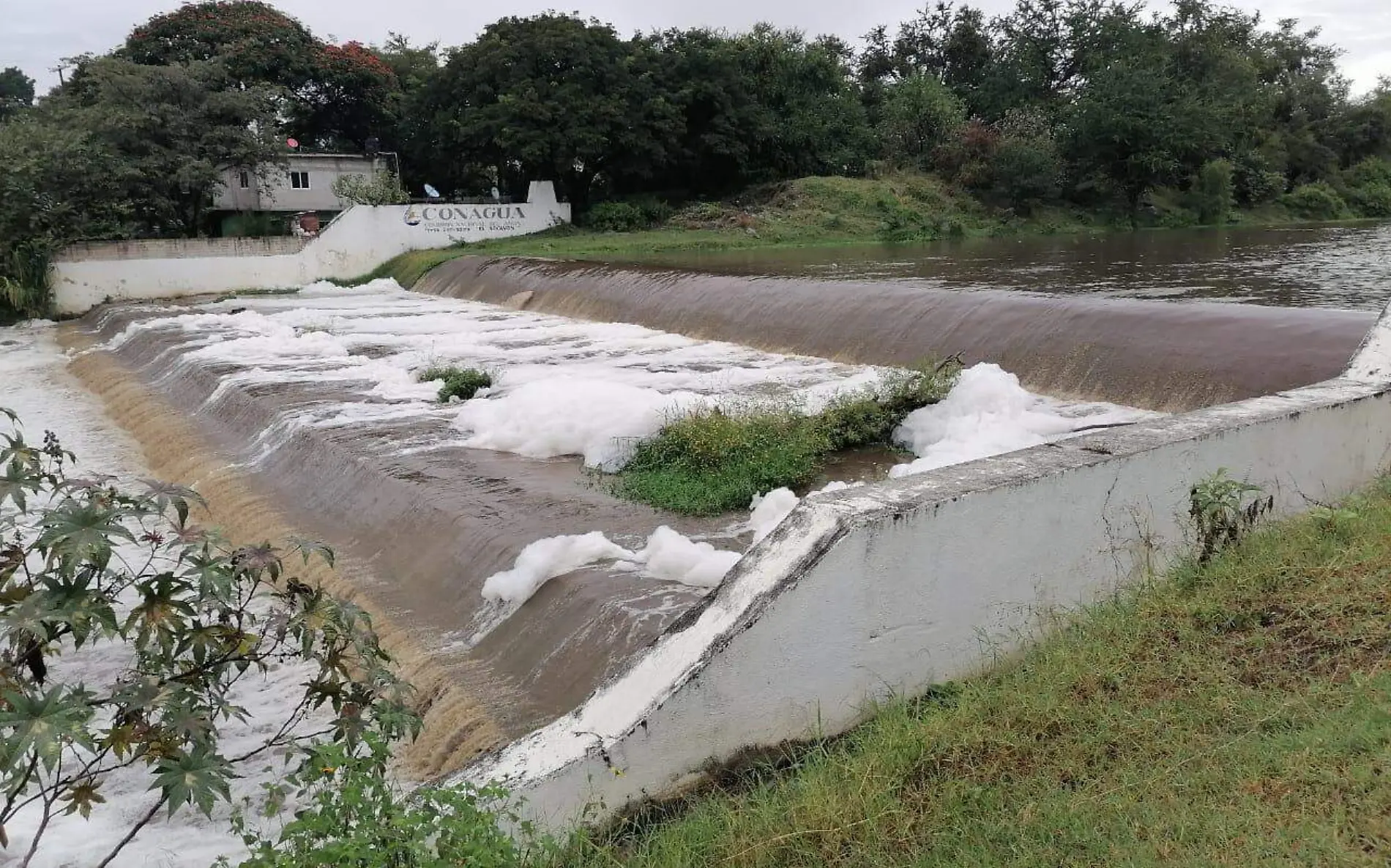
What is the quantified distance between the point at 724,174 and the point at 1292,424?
29.4 m

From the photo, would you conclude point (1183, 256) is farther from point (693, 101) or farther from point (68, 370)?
point (68, 370)

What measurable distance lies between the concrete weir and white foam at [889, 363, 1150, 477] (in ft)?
8.50

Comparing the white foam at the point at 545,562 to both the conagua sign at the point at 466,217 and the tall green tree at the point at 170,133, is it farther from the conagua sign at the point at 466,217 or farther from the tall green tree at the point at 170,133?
the conagua sign at the point at 466,217

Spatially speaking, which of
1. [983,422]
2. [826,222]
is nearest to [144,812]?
[983,422]

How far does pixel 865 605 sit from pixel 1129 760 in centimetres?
93

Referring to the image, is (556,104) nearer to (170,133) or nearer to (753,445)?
(170,133)

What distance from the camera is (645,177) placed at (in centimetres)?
3008

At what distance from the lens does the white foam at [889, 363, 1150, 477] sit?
700 centimetres

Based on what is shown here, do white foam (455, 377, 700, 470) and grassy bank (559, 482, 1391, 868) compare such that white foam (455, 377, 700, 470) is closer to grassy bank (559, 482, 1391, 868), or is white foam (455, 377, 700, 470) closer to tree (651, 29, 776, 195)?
grassy bank (559, 482, 1391, 868)

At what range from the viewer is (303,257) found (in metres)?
23.6

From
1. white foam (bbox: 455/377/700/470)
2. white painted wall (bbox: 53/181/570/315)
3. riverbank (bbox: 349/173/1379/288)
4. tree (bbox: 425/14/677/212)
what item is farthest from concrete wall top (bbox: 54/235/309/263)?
white foam (bbox: 455/377/700/470)

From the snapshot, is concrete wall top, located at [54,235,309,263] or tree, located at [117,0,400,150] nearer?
concrete wall top, located at [54,235,309,263]

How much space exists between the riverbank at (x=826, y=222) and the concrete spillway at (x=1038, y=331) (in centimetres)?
911

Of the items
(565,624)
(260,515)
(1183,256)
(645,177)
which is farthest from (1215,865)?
(645,177)
